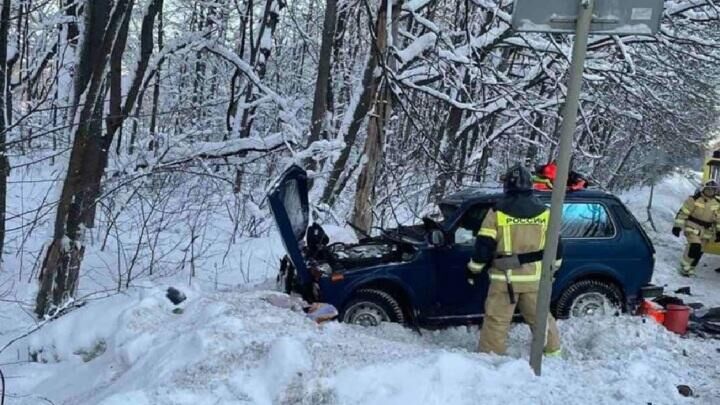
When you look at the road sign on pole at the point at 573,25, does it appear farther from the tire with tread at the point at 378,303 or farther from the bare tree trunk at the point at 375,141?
the bare tree trunk at the point at 375,141

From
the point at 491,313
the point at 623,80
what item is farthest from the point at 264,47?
the point at 491,313

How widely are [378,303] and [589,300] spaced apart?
2.24m

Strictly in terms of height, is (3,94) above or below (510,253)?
above

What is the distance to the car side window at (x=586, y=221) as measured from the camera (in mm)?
6984

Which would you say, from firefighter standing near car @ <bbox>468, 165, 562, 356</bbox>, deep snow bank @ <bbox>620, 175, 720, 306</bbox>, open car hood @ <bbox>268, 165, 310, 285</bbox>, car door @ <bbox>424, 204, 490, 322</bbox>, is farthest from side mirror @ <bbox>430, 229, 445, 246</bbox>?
deep snow bank @ <bbox>620, 175, 720, 306</bbox>

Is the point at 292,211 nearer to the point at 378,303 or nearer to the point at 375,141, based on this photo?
the point at 378,303

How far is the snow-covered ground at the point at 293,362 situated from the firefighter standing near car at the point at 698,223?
18.7 feet

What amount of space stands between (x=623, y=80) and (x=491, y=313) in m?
7.14

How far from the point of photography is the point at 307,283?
20.7ft

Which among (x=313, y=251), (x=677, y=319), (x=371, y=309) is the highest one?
(x=313, y=251)

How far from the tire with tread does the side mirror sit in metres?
0.68

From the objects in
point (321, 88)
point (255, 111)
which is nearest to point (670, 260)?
point (321, 88)

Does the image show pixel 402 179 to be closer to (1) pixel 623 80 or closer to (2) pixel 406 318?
(1) pixel 623 80

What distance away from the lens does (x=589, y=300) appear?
22.6 ft
